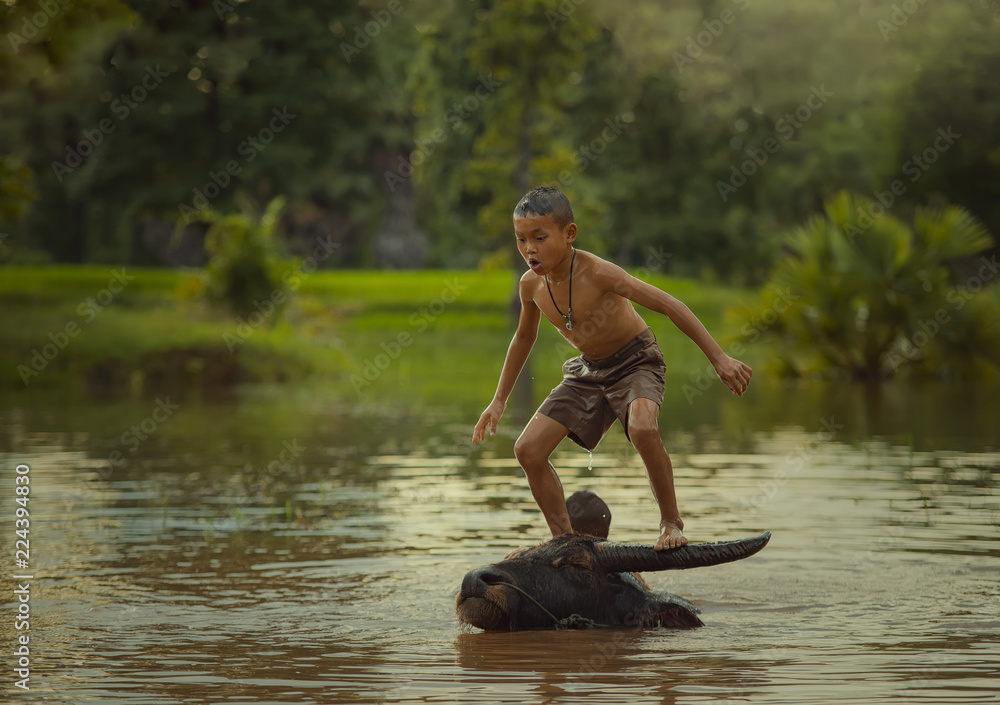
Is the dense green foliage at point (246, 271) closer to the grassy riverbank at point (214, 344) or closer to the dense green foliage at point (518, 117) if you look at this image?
the grassy riverbank at point (214, 344)

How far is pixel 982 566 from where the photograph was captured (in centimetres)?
743

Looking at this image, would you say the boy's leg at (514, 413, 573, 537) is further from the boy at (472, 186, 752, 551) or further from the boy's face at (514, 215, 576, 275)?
the boy's face at (514, 215, 576, 275)

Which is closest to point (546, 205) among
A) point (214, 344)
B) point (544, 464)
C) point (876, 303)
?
point (544, 464)

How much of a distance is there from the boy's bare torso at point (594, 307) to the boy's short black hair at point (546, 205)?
25 cm

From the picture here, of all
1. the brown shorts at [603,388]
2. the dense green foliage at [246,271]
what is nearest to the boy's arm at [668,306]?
the brown shorts at [603,388]

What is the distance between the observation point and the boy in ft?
21.2

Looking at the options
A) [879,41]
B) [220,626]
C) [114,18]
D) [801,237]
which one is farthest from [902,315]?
[879,41]

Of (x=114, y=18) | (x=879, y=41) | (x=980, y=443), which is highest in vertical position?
(x=879, y=41)

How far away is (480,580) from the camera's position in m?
6.28

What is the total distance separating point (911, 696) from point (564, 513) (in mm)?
2462

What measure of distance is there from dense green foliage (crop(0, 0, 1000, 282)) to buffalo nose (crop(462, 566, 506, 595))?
106ft

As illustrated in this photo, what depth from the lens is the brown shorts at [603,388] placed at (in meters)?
6.73

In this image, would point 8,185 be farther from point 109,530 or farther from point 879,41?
point 879,41

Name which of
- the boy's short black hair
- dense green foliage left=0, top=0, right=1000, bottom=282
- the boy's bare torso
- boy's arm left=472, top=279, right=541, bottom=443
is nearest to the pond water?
boy's arm left=472, top=279, right=541, bottom=443
